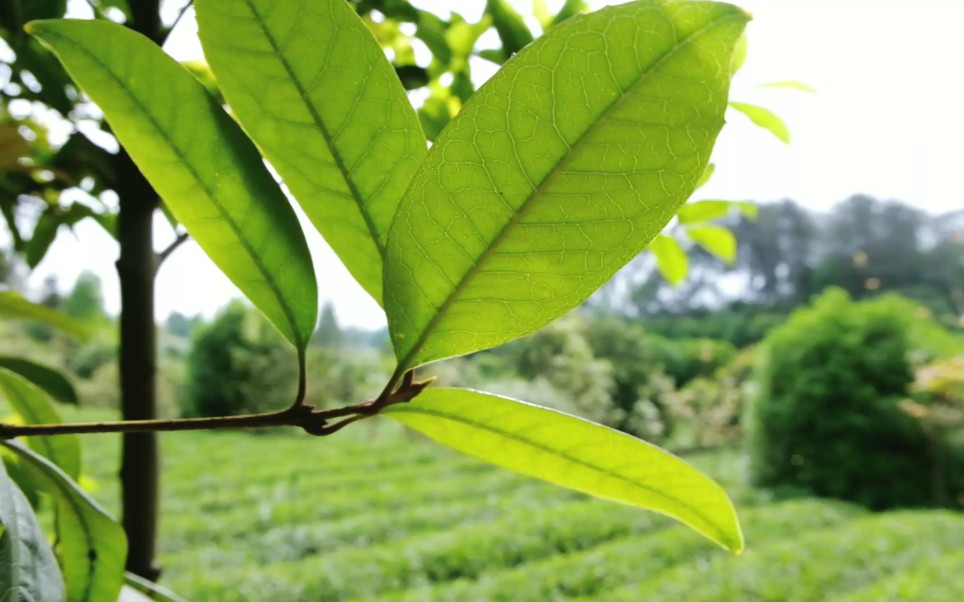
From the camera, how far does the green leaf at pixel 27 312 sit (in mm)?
375

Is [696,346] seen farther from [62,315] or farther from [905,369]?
[62,315]

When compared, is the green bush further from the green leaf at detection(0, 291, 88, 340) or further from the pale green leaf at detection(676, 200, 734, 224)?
the green leaf at detection(0, 291, 88, 340)

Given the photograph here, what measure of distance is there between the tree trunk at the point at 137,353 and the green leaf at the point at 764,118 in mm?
314

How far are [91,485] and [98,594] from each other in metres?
0.39

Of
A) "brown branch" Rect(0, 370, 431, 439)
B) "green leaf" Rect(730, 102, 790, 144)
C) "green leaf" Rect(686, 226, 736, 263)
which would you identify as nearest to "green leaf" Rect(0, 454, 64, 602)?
"brown branch" Rect(0, 370, 431, 439)

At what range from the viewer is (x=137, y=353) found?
1.31 feet

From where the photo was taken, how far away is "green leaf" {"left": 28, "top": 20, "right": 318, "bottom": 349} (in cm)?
18

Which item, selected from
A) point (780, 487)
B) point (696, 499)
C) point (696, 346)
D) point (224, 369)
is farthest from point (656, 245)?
point (696, 346)

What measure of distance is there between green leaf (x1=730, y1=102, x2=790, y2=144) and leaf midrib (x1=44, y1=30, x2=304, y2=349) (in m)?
0.25

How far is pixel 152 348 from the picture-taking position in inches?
16.2

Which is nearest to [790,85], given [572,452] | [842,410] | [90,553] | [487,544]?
[572,452]

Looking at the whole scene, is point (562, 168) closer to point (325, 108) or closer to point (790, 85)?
point (325, 108)

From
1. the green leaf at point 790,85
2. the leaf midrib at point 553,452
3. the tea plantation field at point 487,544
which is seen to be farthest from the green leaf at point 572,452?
the tea plantation field at point 487,544

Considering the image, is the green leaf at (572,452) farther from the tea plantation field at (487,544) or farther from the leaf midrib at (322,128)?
the tea plantation field at (487,544)
